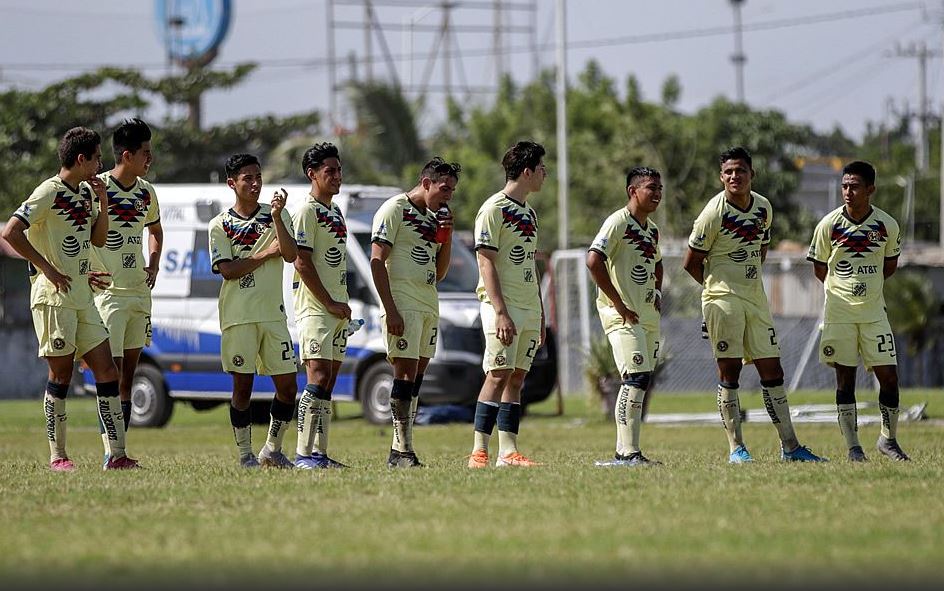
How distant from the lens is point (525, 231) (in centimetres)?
1201

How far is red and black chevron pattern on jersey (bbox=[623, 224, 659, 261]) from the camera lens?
1214 cm

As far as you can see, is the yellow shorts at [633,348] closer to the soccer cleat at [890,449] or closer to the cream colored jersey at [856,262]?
the cream colored jersey at [856,262]

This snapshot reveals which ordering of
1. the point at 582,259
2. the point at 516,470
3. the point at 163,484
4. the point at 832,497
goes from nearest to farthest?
1. the point at 832,497
2. the point at 163,484
3. the point at 516,470
4. the point at 582,259

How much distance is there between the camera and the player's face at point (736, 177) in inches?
482

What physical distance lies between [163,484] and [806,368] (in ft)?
68.0

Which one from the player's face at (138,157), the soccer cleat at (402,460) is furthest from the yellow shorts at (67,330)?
the soccer cleat at (402,460)

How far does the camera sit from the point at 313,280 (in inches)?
466

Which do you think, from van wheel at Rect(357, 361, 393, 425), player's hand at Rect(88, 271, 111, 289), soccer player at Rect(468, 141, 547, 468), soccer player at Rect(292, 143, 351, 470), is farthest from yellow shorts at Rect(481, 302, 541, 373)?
van wheel at Rect(357, 361, 393, 425)

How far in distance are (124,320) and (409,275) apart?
2.21 meters

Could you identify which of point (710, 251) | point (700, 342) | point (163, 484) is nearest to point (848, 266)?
point (710, 251)

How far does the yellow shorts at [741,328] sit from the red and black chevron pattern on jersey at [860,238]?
804mm

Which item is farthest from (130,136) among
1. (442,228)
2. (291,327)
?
(291,327)

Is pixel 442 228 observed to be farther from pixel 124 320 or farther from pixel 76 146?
pixel 76 146

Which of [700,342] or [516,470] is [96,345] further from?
[700,342]
